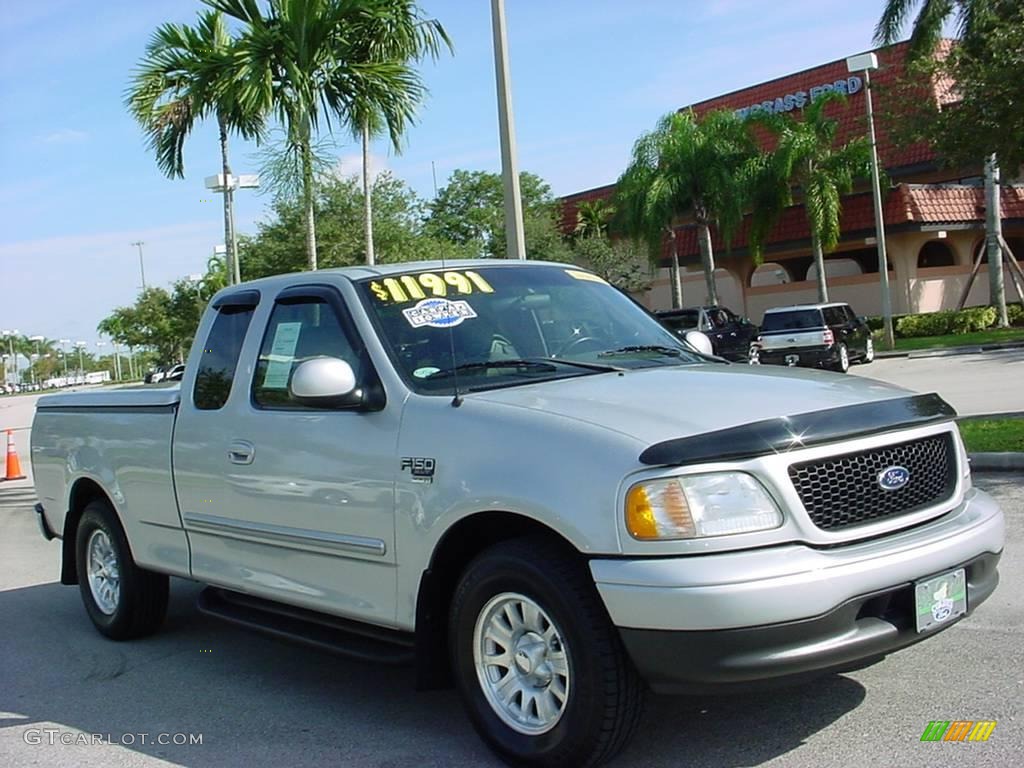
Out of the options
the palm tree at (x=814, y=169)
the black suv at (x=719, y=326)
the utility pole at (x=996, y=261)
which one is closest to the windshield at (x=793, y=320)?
the black suv at (x=719, y=326)

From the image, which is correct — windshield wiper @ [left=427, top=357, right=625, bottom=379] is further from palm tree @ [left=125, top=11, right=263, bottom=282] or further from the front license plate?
palm tree @ [left=125, top=11, right=263, bottom=282]

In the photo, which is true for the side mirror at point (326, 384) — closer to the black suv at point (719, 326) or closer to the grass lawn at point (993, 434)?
the grass lawn at point (993, 434)

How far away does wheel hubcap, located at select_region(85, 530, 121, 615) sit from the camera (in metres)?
6.76

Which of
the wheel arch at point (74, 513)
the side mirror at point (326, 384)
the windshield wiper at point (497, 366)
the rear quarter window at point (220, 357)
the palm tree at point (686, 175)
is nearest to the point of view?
the side mirror at point (326, 384)

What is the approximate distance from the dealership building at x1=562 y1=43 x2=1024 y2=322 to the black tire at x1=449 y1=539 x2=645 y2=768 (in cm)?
3275

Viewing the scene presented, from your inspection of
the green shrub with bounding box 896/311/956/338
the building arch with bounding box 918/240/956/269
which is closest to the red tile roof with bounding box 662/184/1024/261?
the green shrub with bounding box 896/311/956/338

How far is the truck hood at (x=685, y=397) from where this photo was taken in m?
3.93

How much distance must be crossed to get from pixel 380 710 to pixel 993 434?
806cm

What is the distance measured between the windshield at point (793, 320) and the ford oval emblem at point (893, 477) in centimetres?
2171

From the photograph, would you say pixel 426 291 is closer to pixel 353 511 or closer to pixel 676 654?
pixel 353 511

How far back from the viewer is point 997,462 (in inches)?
384

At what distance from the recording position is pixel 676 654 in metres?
3.65

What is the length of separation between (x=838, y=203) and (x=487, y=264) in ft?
105

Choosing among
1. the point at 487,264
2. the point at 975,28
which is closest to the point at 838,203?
the point at 975,28
